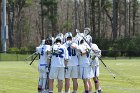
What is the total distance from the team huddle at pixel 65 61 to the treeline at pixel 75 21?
4858cm

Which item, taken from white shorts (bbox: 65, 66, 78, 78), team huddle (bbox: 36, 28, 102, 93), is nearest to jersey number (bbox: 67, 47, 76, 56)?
team huddle (bbox: 36, 28, 102, 93)

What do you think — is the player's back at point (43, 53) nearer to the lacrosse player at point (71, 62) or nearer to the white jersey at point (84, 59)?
the lacrosse player at point (71, 62)

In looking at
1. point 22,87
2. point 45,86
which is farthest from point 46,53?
point 22,87

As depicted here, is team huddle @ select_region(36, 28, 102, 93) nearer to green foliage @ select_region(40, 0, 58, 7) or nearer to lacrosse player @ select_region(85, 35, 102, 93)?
lacrosse player @ select_region(85, 35, 102, 93)

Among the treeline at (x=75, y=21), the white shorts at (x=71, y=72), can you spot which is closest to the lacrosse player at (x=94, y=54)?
the white shorts at (x=71, y=72)

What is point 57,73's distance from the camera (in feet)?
56.0

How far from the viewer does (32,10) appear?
12144 centimetres

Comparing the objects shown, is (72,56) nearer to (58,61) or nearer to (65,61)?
(65,61)

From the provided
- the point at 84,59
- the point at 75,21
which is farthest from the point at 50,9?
the point at 84,59

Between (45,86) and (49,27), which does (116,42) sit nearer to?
(49,27)

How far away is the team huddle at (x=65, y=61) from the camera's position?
1705cm

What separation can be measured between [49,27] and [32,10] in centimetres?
1831

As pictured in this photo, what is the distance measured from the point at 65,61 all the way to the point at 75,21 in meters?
93.1

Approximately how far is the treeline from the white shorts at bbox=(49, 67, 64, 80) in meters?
49.4
